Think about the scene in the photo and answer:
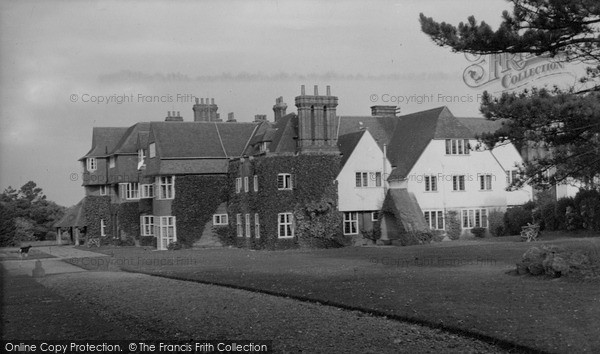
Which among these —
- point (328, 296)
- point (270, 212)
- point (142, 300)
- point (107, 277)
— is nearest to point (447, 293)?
point (328, 296)

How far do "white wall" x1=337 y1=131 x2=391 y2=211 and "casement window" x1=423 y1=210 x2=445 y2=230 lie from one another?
10.7 feet

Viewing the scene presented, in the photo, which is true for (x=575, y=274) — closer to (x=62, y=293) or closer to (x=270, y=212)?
(x=62, y=293)

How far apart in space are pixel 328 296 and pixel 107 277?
12201 millimetres

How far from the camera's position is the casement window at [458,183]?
49.5m

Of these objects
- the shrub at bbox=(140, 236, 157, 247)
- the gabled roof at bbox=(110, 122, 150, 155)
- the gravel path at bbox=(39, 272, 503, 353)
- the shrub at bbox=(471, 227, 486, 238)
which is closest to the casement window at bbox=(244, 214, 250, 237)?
the shrub at bbox=(140, 236, 157, 247)

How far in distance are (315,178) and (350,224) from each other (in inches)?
177

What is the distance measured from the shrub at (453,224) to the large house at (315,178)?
30 centimetres

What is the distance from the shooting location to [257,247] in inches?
1879

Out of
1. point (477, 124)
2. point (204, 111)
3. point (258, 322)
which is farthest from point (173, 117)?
point (258, 322)

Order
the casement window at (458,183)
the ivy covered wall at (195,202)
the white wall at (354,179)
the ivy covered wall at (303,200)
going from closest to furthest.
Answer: the ivy covered wall at (303,200), the white wall at (354,179), the casement window at (458,183), the ivy covered wall at (195,202)

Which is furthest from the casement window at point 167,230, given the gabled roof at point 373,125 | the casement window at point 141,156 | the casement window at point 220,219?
the gabled roof at point 373,125

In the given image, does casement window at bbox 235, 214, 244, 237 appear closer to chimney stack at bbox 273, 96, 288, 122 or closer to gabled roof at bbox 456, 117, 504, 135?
chimney stack at bbox 273, 96, 288, 122

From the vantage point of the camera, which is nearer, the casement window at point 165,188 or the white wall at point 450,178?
the white wall at point 450,178

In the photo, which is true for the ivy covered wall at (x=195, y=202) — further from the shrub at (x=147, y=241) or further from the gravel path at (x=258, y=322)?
the gravel path at (x=258, y=322)
